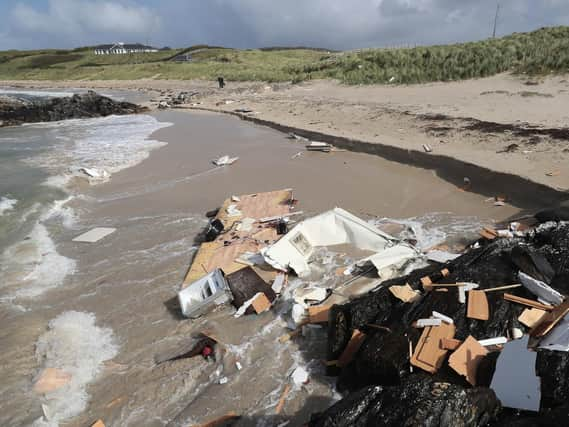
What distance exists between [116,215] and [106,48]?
131 metres

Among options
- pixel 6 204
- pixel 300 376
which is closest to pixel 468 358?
pixel 300 376

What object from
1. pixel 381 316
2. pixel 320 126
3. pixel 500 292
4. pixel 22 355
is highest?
pixel 320 126

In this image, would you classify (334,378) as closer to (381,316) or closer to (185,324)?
(381,316)

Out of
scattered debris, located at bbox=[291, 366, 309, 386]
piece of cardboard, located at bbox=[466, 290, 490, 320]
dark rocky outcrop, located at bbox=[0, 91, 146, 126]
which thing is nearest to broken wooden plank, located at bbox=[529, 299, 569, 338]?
piece of cardboard, located at bbox=[466, 290, 490, 320]

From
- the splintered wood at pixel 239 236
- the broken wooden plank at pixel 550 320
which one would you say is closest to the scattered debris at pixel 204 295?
the splintered wood at pixel 239 236

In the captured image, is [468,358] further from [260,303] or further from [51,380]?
[51,380]

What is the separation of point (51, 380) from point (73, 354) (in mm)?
419

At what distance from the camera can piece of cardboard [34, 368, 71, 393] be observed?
4.09m

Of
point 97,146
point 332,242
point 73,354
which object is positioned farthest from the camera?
point 97,146

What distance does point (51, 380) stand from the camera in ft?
13.7

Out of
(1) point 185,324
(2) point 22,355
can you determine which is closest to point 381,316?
(1) point 185,324

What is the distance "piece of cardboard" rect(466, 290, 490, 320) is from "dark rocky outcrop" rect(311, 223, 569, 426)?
5 centimetres

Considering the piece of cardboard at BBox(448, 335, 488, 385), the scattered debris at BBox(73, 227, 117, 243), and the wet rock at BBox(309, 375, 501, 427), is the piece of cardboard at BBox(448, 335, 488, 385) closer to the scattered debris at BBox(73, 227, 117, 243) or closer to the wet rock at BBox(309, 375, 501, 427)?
the wet rock at BBox(309, 375, 501, 427)

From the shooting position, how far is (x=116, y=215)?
882cm
